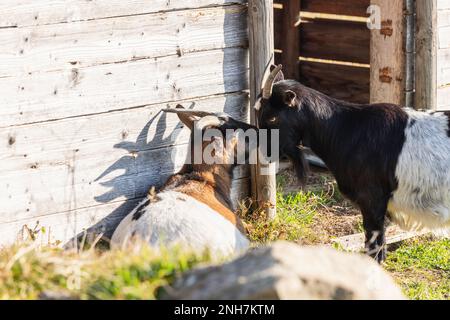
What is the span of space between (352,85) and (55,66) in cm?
522

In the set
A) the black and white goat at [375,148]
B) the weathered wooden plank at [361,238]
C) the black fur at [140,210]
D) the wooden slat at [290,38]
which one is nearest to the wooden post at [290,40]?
the wooden slat at [290,38]

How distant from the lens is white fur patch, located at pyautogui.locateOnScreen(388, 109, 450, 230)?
648 centimetres

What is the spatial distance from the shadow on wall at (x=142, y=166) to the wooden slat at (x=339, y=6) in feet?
12.6

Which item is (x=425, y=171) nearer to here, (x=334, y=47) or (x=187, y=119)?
(x=187, y=119)

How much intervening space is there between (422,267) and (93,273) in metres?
3.83

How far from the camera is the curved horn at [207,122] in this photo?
657 centimetres

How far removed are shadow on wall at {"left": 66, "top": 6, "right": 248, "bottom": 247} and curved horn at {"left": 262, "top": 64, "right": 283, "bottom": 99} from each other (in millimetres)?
481

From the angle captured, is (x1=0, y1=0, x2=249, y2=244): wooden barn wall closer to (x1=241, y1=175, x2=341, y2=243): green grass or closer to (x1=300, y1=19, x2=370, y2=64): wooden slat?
(x1=241, y1=175, x2=341, y2=243): green grass

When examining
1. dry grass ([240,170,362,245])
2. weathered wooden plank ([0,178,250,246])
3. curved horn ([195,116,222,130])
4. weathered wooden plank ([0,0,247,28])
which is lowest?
dry grass ([240,170,362,245])

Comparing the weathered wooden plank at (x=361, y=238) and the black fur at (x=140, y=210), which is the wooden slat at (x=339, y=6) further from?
the black fur at (x=140, y=210)

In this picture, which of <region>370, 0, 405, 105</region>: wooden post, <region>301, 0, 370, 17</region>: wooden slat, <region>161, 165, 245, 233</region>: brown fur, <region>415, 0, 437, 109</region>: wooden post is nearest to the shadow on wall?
<region>161, 165, 245, 233</region>: brown fur

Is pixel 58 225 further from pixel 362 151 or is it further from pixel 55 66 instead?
pixel 362 151

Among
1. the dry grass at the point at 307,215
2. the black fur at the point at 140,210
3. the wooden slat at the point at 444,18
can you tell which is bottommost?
the dry grass at the point at 307,215
